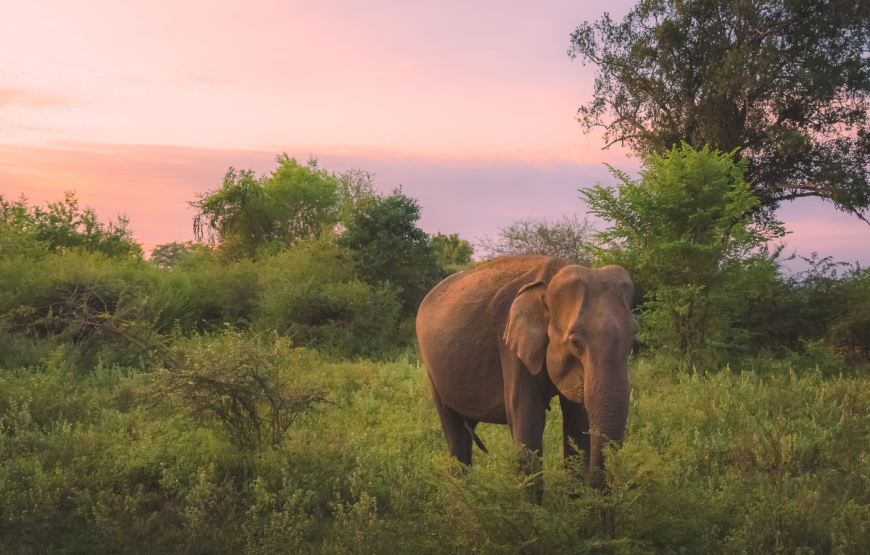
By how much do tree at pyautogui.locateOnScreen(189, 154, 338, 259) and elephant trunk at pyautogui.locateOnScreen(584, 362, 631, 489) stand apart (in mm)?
26881

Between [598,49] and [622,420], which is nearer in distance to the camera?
[622,420]

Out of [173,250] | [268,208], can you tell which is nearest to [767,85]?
[268,208]

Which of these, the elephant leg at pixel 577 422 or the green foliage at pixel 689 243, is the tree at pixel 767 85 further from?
the elephant leg at pixel 577 422

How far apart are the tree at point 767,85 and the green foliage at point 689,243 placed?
329 inches

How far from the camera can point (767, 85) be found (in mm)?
21547

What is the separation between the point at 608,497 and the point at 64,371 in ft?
38.2

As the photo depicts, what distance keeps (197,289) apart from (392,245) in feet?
23.2

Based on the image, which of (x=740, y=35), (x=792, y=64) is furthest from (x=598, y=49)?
(x=792, y=64)

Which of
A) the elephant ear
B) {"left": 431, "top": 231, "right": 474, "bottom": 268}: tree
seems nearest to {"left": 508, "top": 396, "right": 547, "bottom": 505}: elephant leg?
the elephant ear

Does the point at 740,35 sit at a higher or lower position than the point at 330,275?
higher

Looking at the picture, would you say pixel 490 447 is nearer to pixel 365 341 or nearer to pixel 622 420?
pixel 622 420

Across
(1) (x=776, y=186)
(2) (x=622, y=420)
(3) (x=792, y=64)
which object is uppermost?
(3) (x=792, y=64)

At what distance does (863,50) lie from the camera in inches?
872

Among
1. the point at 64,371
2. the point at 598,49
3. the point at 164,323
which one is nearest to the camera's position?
the point at 64,371
